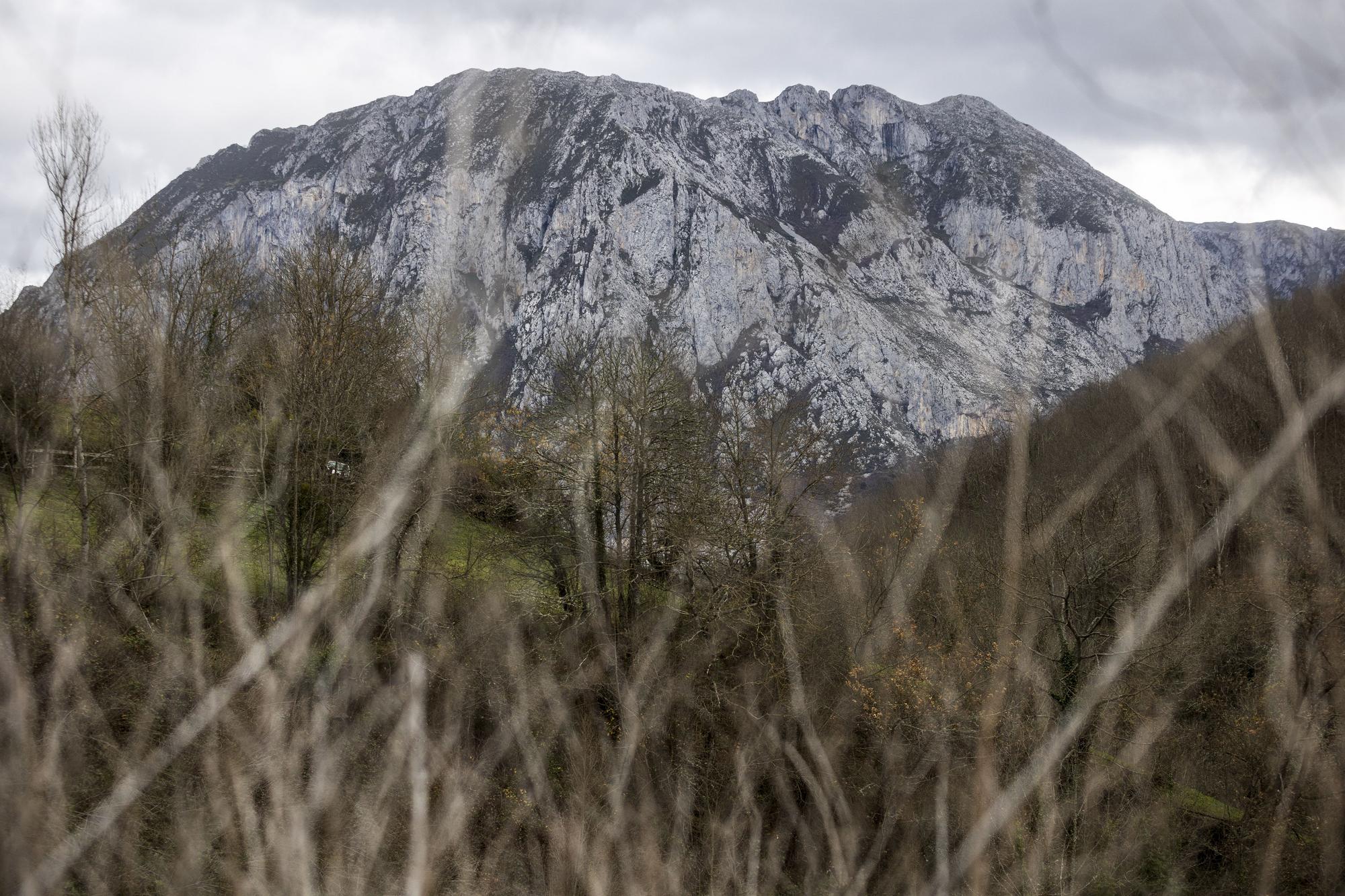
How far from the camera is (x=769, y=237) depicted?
418 feet

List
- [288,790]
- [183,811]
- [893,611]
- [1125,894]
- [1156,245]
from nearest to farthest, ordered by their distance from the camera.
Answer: [183,811], [288,790], [1125,894], [893,611], [1156,245]

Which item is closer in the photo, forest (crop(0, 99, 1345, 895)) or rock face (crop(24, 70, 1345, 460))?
forest (crop(0, 99, 1345, 895))

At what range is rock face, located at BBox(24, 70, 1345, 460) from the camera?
11619cm

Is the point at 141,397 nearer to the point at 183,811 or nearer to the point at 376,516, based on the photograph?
the point at 376,516

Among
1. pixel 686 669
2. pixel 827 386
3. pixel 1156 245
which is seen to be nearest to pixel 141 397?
pixel 686 669

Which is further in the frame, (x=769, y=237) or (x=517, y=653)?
(x=769, y=237)

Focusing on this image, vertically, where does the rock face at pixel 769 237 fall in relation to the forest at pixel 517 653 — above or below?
above

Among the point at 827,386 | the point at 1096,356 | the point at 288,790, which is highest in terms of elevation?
the point at 1096,356

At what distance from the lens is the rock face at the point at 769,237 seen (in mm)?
116188

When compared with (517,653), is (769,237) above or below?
above

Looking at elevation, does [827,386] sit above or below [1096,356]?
below

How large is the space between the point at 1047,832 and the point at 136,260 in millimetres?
20696

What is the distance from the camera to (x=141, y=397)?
1233 centimetres

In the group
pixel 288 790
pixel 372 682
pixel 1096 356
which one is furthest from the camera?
pixel 1096 356
